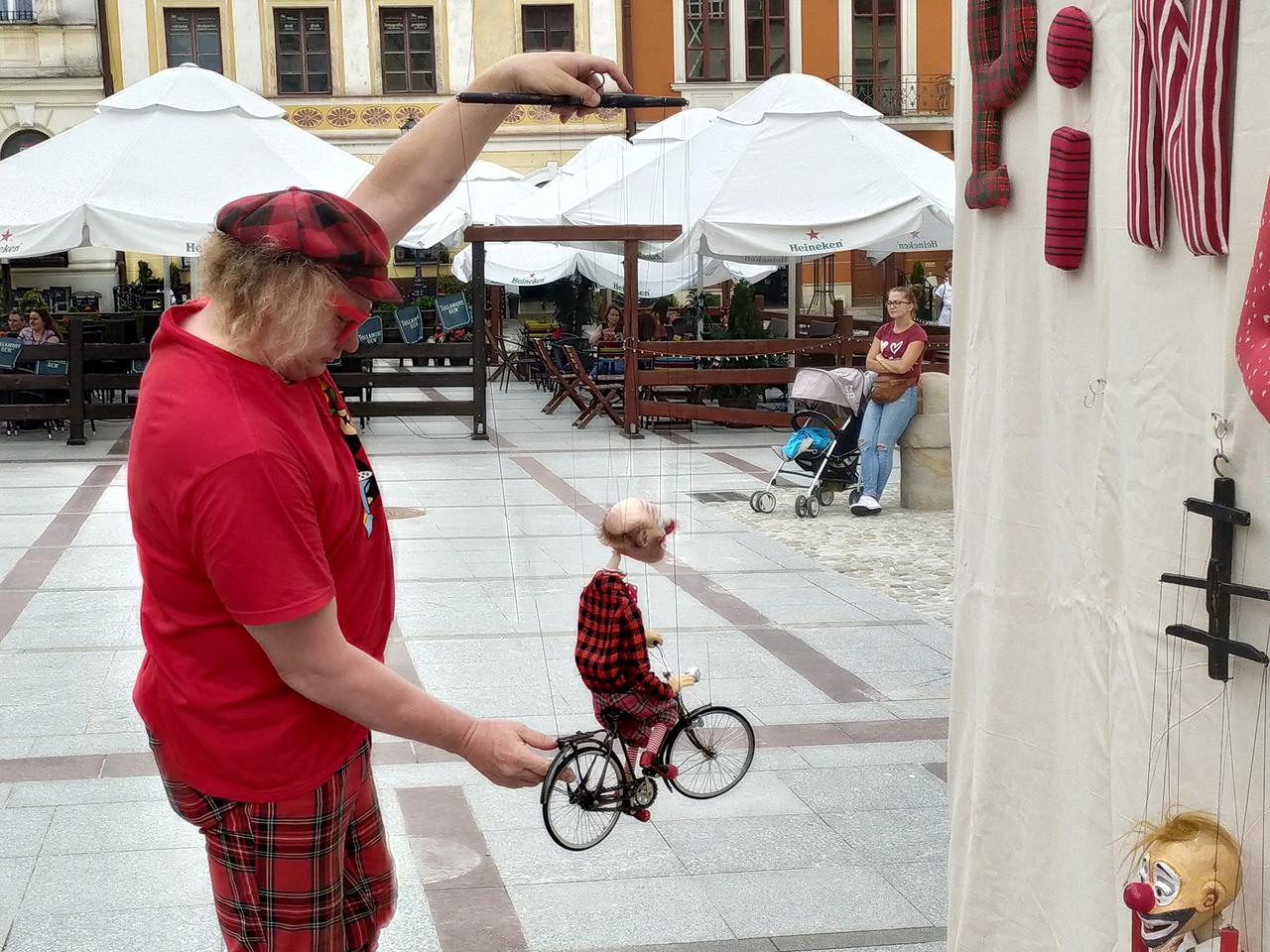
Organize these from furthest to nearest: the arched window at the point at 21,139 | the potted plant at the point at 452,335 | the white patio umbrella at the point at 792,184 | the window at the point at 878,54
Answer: the window at the point at 878,54 → the arched window at the point at 21,139 → the potted plant at the point at 452,335 → the white patio umbrella at the point at 792,184

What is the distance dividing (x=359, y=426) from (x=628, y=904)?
500 inches

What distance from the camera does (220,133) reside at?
46.3 feet

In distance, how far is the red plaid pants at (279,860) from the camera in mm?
2426

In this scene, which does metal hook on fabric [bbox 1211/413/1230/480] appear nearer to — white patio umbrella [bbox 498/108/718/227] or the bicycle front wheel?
the bicycle front wheel

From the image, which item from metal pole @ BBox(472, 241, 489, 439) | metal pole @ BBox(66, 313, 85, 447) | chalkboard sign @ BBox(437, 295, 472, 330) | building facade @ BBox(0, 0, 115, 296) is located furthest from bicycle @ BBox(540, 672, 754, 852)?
building facade @ BBox(0, 0, 115, 296)

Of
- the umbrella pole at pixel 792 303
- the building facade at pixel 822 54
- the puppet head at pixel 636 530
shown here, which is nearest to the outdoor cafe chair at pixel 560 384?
the umbrella pole at pixel 792 303

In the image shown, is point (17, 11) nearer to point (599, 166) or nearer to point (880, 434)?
point (599, 166)

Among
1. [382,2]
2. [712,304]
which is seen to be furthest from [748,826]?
[382,2]

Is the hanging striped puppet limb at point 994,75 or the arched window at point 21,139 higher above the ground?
the arched window at point 21,139

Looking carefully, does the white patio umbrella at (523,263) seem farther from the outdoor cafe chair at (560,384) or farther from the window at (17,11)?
the window at (17,11)

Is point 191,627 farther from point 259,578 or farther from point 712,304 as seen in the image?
point 712,304

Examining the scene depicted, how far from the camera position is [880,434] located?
1097 cm

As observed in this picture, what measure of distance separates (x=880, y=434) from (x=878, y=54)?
28.4 metres

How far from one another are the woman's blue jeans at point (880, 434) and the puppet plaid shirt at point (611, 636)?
7.42 meters
